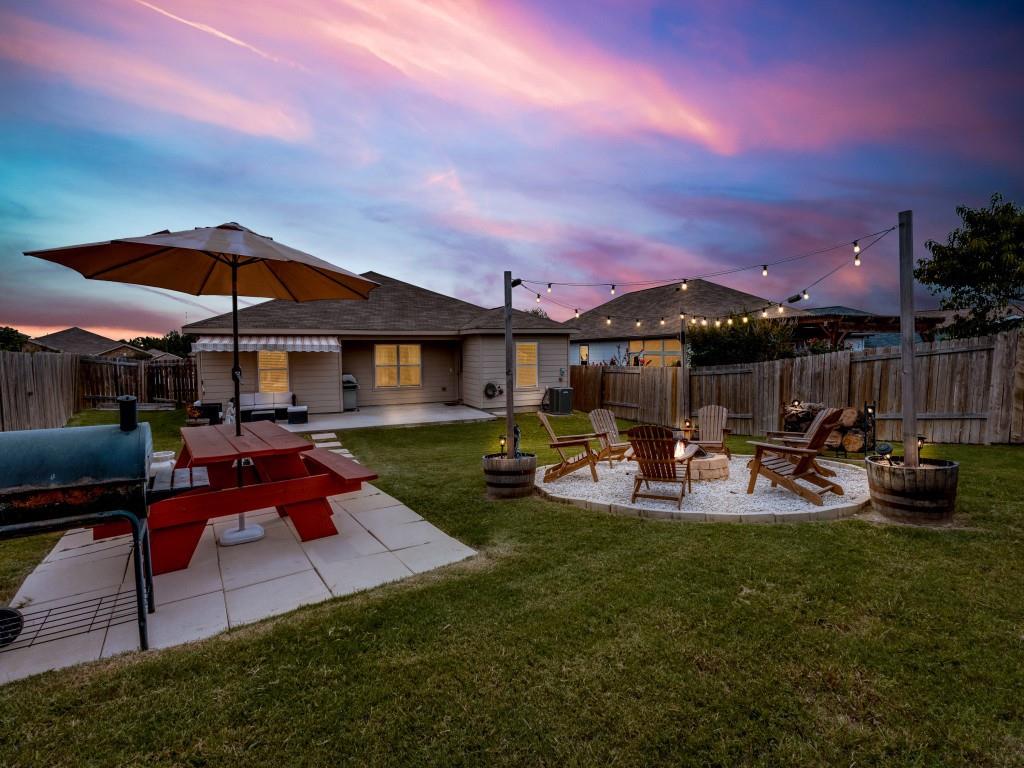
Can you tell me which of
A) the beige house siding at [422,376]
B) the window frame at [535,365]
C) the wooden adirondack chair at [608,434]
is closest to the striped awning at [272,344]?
the beige house siding at [422,376]

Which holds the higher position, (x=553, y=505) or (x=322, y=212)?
(x=322, y=212)

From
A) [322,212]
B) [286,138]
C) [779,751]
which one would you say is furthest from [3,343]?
[779,751]

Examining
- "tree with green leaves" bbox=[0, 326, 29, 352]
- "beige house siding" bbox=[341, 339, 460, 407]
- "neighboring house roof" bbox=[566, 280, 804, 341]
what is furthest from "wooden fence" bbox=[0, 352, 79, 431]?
"tree with green leaves" bbox=[0, 326, 29, 352]

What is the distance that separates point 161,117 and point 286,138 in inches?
109

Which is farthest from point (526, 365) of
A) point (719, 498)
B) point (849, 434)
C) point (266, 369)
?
point (719, 498)

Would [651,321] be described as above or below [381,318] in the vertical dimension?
above

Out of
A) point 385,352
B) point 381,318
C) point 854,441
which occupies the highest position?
point 381,318

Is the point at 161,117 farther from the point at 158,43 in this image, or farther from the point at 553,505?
the point at 553,505

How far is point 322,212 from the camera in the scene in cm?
1689

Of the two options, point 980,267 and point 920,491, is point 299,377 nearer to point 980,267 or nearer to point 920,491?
point 920,491

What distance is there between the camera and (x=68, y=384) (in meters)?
12.3

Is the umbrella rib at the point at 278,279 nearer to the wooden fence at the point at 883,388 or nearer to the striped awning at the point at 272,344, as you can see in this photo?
the striped awning at the point at 272,344

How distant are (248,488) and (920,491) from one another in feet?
20.4

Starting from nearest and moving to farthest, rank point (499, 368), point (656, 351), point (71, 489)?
point (71, 489)
point (499, 368)
point (656, 351)
